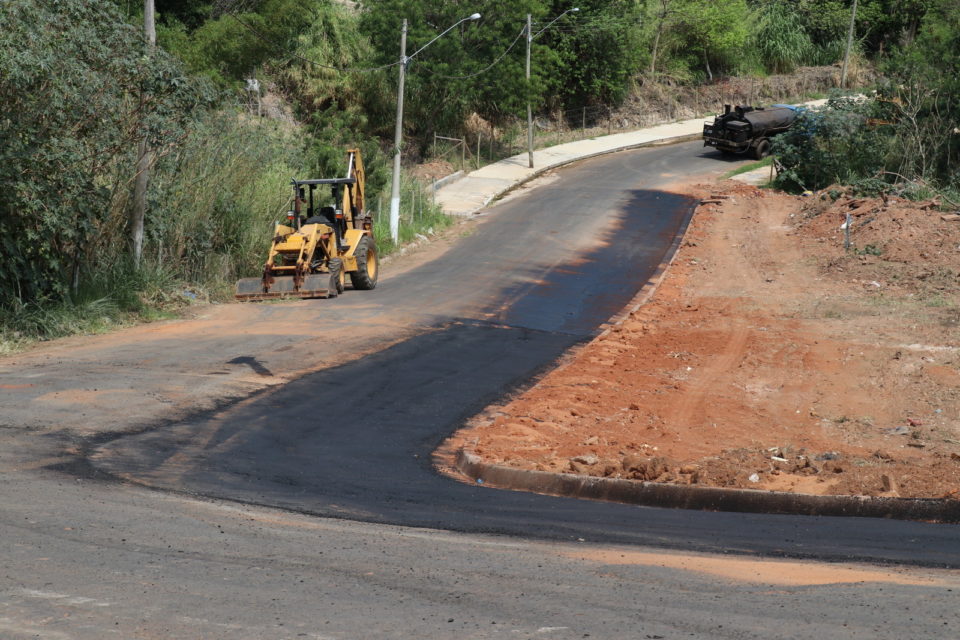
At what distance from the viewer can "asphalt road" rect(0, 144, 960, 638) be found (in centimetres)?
559

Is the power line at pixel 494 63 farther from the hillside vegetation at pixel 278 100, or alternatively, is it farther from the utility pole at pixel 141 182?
the utility pole at pixel 141 182

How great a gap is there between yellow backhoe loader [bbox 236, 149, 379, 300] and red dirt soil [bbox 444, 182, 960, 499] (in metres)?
6.41

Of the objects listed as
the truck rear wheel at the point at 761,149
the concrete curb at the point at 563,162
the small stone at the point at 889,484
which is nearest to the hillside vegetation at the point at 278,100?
the concrete curb at the point at 563,162

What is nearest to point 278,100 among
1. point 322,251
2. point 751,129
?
point 751,129

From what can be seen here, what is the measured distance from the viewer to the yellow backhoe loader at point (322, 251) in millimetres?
21547

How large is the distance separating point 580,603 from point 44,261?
16.4m

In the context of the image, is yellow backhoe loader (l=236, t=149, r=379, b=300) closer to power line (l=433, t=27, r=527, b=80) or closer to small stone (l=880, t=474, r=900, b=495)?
small stone (l=880, t=474, r=900, b=495)

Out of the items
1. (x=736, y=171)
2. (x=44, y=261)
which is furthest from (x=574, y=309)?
(x=736, y=171)

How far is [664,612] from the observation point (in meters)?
5.72

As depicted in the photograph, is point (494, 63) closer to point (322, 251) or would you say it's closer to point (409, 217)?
point (409, 217)

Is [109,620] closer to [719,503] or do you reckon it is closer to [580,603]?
[580,603]

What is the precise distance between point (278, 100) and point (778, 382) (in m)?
39.4

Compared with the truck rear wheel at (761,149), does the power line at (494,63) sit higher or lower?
higher

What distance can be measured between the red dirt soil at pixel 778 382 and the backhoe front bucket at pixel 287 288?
6.29 meters
